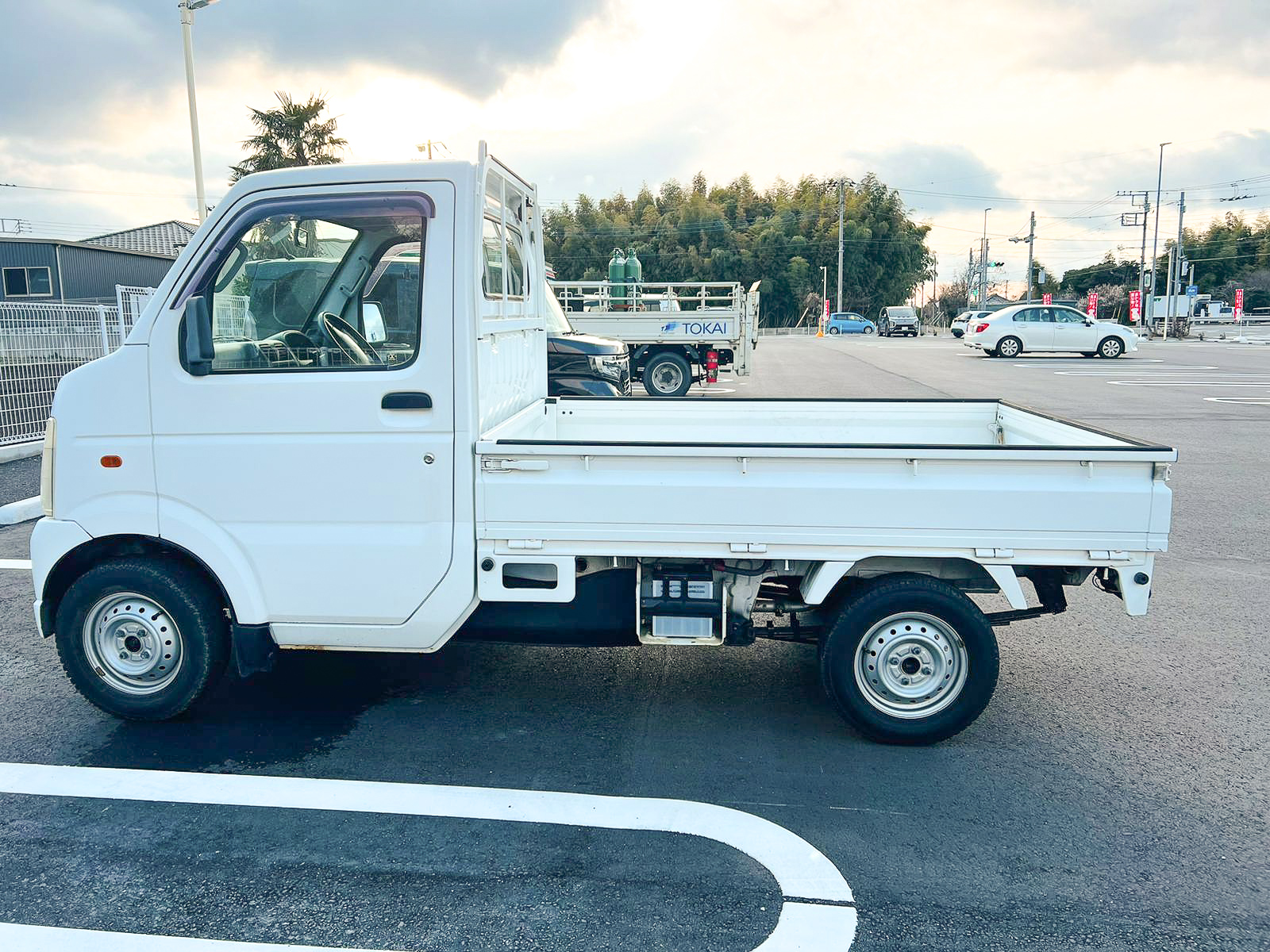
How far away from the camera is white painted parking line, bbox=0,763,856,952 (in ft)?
11.0

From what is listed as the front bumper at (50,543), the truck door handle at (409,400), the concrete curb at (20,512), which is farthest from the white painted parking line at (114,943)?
the concrete curb at (20,512)

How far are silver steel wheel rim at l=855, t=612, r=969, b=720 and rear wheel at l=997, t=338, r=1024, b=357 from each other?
2953cm

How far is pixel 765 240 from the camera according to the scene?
262ft

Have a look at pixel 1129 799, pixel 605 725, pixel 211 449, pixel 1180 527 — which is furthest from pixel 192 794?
pixel 1180 527

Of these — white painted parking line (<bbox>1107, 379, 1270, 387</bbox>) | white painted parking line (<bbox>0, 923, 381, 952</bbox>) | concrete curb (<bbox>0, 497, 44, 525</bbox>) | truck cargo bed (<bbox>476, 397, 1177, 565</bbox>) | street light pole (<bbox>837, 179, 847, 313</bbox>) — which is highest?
street light pole (<bbox>837, 179, 847, 313</bbox>)

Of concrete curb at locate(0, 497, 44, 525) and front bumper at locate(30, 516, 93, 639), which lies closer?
front bumper at locate(30, 516, 93, 639)

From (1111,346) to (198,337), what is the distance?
31838 millimetres

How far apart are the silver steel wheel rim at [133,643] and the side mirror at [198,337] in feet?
3.39

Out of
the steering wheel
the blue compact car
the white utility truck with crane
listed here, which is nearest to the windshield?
the white utility truck with crane

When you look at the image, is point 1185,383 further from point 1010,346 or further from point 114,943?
point 114,943

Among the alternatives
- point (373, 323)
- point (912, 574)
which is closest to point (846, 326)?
point (912, 574)

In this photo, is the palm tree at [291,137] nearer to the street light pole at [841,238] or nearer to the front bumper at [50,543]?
the front bumper at [50,543]

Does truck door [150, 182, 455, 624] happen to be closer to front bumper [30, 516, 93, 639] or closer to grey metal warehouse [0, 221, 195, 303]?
front bumper [30, 516, 93, 639]

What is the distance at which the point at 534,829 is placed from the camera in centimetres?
355
